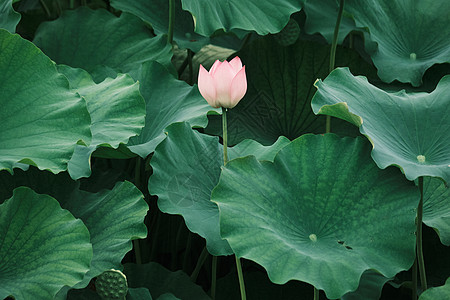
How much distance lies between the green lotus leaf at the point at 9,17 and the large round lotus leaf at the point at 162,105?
0.33 metres

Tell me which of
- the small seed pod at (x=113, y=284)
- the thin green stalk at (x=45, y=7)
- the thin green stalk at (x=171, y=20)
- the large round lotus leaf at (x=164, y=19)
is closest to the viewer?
the small seed pod at (x=113, y=284)

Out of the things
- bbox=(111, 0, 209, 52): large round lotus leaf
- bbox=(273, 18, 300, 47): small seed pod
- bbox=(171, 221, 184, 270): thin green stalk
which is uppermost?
bbox=(273, 18, 300, 47): small seed pod

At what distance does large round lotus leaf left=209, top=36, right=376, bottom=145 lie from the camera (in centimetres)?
184

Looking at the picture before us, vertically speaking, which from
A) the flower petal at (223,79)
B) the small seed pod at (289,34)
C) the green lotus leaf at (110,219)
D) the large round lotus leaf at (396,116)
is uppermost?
the large round lotus leaf at (396,116)

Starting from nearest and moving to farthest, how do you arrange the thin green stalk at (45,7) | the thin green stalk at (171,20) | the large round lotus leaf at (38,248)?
the large round lotus leaf at (38,248)
the thin green stalk at (171,20)
the thin green stalk at (45,7)

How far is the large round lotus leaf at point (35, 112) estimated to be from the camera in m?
1.12

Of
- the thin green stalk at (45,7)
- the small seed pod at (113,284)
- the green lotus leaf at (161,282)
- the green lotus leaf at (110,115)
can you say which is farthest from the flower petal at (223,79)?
the thin green stalk at (45,7)

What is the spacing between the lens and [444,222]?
1.34 m

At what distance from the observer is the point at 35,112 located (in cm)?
119

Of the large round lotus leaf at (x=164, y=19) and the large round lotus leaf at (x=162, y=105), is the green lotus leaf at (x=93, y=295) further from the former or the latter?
the large round lotus leaf at (x=164, y=19)

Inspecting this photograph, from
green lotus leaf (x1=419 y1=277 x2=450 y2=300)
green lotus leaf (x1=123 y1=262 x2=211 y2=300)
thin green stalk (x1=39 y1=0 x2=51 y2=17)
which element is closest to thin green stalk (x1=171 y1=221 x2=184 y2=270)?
green lotus leaf (x1=123 y1=262 x2=211 y2=300)

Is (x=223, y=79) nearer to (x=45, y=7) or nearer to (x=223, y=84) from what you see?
(x=223, y=84)

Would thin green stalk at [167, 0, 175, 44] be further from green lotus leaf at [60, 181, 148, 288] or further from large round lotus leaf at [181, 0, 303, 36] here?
green lotus leaf at [60, 181, 148, 288]

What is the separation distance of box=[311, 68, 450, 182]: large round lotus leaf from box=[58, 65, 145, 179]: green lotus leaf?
0.39 meters
